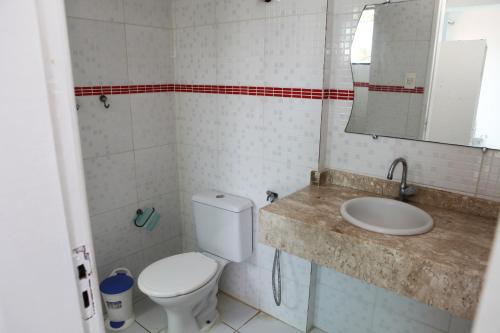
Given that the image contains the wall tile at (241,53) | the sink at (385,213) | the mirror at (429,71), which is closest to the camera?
the mirror at (429,71)

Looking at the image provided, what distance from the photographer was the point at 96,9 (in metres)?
1.99

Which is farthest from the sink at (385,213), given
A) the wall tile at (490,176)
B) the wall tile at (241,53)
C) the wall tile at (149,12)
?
the wall tile at (149,12)

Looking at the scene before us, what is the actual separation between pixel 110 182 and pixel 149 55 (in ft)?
2.86

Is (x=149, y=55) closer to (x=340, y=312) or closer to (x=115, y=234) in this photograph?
(x=115, y=234)

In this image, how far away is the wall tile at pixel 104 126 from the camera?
2.04m

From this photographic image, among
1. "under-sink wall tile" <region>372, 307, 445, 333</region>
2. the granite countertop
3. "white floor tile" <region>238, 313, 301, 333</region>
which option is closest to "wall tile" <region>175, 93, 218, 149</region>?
the granite countertop

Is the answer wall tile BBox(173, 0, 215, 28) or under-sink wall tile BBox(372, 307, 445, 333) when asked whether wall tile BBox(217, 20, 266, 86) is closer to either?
wall tile BBox(173, 0, 215, 28)

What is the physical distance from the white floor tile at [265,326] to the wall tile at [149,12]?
6.77 feet

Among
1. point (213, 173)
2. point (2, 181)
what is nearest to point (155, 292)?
point (213, 173)

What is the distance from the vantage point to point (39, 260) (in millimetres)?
576

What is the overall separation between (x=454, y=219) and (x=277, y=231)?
0.75 meters

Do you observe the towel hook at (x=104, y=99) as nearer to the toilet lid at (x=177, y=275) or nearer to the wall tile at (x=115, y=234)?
the wall tile at (x=115, y=234)

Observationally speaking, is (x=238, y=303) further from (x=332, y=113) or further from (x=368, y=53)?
(x=368, y=53)

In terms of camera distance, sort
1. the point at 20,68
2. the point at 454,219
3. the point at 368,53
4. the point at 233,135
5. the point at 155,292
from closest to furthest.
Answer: the point at 20,68
the point at 454,219
the point at 368,53
the point at 155,292
the point at 233,135
